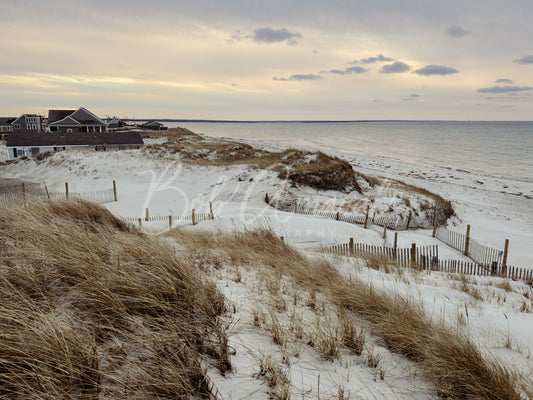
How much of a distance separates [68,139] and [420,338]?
59.8 meters

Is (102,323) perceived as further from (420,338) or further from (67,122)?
(67,122)

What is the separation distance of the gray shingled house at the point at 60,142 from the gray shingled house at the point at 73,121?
53.4 feet

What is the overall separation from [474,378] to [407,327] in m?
0.76

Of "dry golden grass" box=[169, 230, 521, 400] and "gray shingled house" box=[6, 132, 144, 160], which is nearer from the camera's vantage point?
"dry golden grass" box=[169, 230, 521, 400]

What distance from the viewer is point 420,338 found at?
3152 millimetres

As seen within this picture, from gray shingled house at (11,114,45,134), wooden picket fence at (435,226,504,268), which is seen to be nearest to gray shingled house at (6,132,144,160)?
wooden picket fence at (435,226,504,268)

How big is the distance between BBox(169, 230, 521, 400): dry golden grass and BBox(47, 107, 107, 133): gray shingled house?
7504 centimetres

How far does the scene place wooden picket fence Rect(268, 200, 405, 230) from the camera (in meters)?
20.0

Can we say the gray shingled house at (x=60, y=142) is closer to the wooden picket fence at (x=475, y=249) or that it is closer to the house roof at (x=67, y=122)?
the house roof at (x=67, y=122)

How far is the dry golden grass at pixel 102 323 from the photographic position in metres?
2.08

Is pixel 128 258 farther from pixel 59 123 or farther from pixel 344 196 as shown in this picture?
pixel 59 123

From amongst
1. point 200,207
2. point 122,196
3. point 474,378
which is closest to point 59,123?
point 122,196

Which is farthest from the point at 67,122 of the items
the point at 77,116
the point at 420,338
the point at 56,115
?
the point at 420,338

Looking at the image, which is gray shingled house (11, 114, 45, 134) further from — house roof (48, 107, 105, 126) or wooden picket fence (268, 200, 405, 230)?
wooden picket fence (268, 200, 405, 230)
